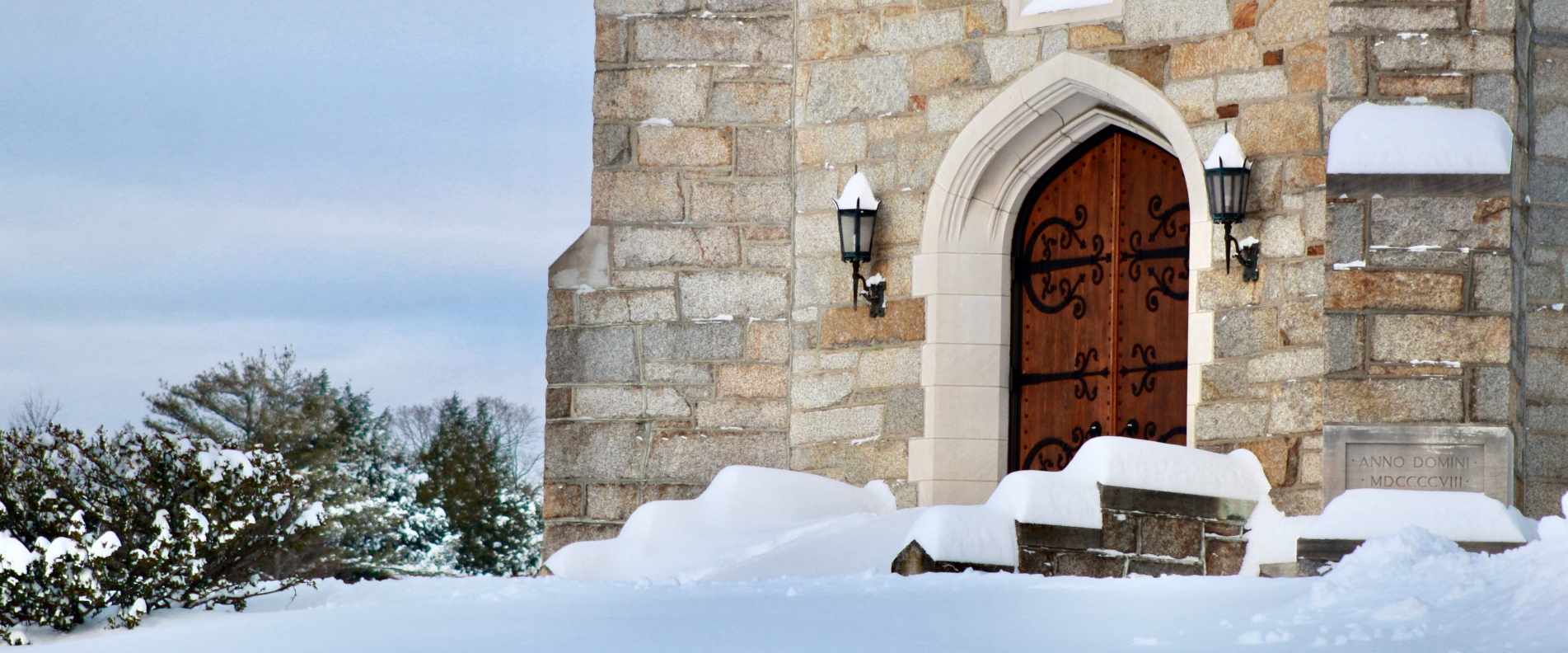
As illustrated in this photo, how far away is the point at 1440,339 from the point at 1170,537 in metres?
1.21

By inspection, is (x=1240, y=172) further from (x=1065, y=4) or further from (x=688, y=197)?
(x=688, y=197)

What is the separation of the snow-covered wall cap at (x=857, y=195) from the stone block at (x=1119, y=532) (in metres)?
2.24

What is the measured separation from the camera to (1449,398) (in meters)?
6.19

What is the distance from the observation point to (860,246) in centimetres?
796

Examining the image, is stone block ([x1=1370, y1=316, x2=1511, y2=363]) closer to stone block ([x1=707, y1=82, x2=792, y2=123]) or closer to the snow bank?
the snow bank

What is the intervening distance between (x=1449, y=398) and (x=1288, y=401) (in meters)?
0.80

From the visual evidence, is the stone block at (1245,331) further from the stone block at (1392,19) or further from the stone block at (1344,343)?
the stone block at (1392,19)

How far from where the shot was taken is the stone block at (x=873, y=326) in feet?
26.2

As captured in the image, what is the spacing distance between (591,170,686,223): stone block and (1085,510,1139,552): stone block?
Answer: 3011mm

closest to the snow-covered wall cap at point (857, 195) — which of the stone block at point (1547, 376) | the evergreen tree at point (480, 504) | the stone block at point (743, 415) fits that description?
the stone block at point (743, 415)

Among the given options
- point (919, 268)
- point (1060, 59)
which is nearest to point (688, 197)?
point (919, 268)

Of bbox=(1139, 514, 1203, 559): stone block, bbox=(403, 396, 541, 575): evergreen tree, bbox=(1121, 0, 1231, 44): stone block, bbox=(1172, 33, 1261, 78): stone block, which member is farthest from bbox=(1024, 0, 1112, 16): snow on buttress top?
bbox=(403, 396, 541, 575): evergreen tree

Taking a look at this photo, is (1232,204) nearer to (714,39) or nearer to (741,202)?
(741,202)

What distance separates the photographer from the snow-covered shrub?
5.25 m
